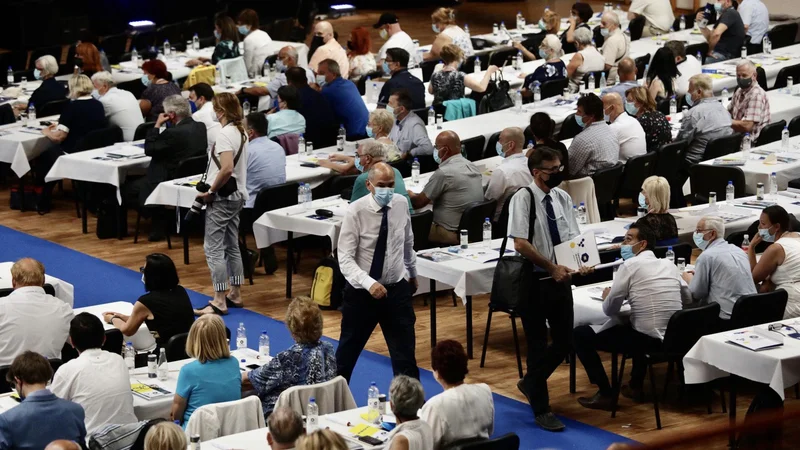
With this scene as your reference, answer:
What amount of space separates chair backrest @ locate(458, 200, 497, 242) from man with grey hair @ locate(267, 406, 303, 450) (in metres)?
4.39

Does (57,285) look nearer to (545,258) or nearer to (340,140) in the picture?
(545,258)

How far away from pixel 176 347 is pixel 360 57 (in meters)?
8.84

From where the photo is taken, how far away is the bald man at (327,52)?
1546 centimetres

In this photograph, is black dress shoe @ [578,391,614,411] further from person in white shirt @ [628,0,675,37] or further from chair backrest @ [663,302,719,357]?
person in white shirt @ [628,0,675,37]

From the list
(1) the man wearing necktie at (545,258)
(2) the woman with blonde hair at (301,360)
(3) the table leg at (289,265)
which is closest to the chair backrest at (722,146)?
(3) the table leg at (289,265)

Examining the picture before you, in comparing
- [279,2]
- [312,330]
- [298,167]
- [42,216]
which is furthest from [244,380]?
[279,2]

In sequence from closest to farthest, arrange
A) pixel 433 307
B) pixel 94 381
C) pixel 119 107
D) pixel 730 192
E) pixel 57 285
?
pixel 94 381, pixel 57 285, pixel 433 307, pixel 730 192, pixel 119 107

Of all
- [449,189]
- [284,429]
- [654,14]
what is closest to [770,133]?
[449,189]

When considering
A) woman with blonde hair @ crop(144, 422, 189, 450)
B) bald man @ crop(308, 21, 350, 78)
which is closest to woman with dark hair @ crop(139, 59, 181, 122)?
bald man @ crop(308, 21, 350, 78)

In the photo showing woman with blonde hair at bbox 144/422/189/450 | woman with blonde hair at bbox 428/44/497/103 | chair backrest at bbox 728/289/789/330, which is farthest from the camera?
woman with blonde hair at bbox 428/44/497/103

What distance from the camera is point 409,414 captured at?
6.28 metres

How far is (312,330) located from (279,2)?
54.6ft

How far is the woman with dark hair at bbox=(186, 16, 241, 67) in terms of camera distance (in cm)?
1623

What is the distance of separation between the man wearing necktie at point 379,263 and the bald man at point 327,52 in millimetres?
7546
